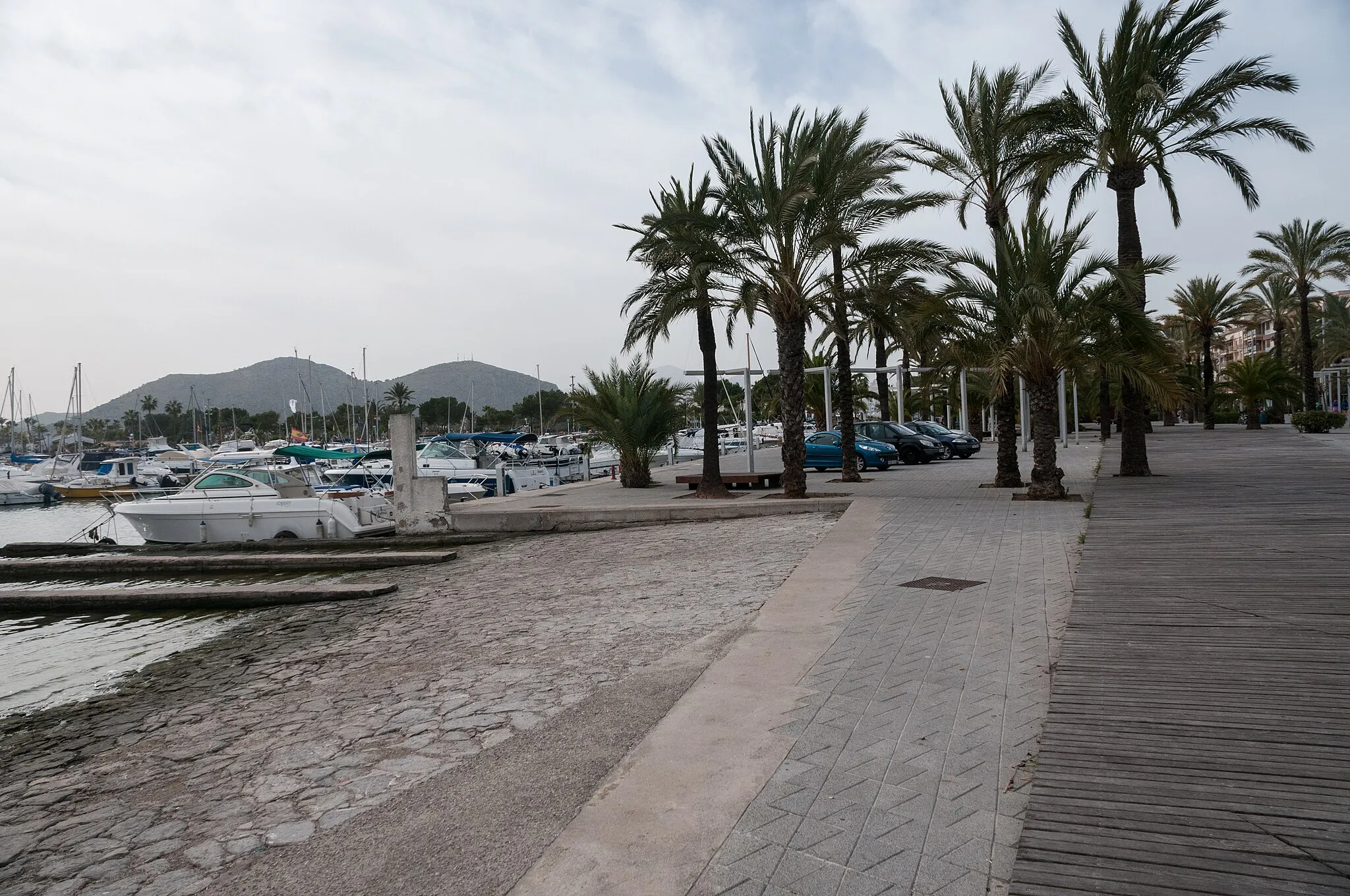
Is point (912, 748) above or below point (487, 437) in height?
below

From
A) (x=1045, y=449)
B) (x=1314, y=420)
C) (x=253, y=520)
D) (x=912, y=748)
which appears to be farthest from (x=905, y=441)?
(x=912, y=748)

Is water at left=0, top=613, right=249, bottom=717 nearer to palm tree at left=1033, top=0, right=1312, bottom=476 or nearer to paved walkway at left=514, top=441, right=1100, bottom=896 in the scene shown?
paved walkway at left=514, top=441, right=1100, bottom=896

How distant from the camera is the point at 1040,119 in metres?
19.1

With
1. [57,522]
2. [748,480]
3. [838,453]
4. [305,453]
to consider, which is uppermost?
[305,453]

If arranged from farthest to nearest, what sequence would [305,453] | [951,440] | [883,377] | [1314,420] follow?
[883,377], [1314,420], [305,453], [951,440]

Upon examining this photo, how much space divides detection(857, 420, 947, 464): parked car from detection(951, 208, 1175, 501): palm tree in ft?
43.2

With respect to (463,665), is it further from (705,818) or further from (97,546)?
(97,546)

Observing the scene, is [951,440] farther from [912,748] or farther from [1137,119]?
[912,748]

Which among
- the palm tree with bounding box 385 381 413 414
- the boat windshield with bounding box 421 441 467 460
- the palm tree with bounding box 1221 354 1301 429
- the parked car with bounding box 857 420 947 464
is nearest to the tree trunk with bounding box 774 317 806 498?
the parked car with bounding box 857 420 947 464

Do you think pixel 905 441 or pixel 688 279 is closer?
pixel 688 279

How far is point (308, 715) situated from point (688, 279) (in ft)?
49.0

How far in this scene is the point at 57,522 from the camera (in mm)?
38688

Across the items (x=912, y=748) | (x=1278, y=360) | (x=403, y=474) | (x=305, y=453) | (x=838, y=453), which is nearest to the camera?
(x=912, y=748)

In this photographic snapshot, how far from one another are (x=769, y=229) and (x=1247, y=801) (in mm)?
16065
